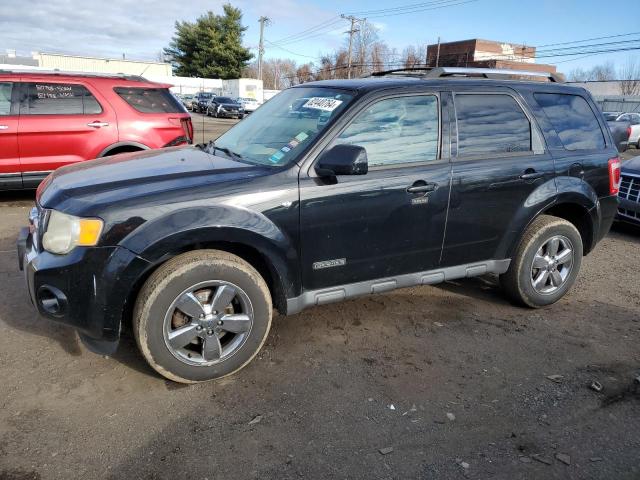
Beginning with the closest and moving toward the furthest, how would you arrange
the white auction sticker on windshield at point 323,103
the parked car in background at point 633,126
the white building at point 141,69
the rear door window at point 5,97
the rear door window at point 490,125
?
the white auction sticker on windshield at point 323,103, the rear door window at point 490,125, the rear door window at point 5,97, the parked car in background at point 633,126, the white building at point 141,69

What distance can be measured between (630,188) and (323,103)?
18.4 ft

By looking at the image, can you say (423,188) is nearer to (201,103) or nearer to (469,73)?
(469,73)

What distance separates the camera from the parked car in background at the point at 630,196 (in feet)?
22.8

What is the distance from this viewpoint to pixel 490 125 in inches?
150

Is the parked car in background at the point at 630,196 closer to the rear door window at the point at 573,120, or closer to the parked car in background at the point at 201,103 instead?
the rear door window at the point at 573,120

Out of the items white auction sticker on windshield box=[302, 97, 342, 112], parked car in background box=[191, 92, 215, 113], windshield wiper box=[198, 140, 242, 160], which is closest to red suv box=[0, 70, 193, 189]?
windshield wiper box=[198, 140, 242, 160]

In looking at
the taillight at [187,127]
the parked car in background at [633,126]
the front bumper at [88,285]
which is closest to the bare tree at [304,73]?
the parked car in background at [633,126]

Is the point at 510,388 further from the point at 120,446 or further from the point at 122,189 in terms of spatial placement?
the point at 122,189

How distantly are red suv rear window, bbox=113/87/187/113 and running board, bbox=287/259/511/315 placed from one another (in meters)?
5.15

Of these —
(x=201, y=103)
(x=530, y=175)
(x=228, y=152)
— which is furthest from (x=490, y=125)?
(x=201, y=103)

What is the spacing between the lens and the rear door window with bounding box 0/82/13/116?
21.8ft

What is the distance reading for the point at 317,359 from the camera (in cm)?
339

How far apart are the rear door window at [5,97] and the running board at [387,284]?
566 cm

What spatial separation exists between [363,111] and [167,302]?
5.76 feet
